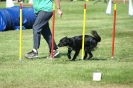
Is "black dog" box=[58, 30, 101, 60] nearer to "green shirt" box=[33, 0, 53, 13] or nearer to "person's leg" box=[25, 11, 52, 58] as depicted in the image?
"person's leg" box=[25, 11, 52, 58]

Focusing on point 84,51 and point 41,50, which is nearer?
point 84,51

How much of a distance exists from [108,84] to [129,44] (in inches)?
302

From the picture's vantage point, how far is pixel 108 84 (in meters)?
8.37

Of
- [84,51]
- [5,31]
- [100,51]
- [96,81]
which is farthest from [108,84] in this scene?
[5,31]

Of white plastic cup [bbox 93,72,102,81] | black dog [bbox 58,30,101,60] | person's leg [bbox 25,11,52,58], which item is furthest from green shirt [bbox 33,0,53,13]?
white plastic cup [bbox 93,72,102,81]

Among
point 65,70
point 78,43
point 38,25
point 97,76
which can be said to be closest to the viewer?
point 97,76

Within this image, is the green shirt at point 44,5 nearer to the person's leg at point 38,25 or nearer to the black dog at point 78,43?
the person's leg at point 38,25

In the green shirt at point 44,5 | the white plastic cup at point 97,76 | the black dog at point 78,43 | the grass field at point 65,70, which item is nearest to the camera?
the grass field at point 65,70

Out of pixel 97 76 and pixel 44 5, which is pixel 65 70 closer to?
pixel 97 76

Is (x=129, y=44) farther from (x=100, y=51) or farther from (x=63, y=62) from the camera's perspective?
(x=63, y=62)

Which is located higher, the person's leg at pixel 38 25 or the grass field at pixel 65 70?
the person's leg at pixel 38 25

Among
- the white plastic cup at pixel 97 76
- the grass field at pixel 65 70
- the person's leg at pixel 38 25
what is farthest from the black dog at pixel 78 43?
the white plastic cup at pixel 97 76

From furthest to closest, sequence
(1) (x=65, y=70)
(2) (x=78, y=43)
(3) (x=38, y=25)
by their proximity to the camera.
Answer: (3) (x=38, y=25), (2) (x=78, y=43), (1) (x=65, y=70)

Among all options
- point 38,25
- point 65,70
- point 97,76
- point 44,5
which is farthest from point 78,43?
point 97,76
